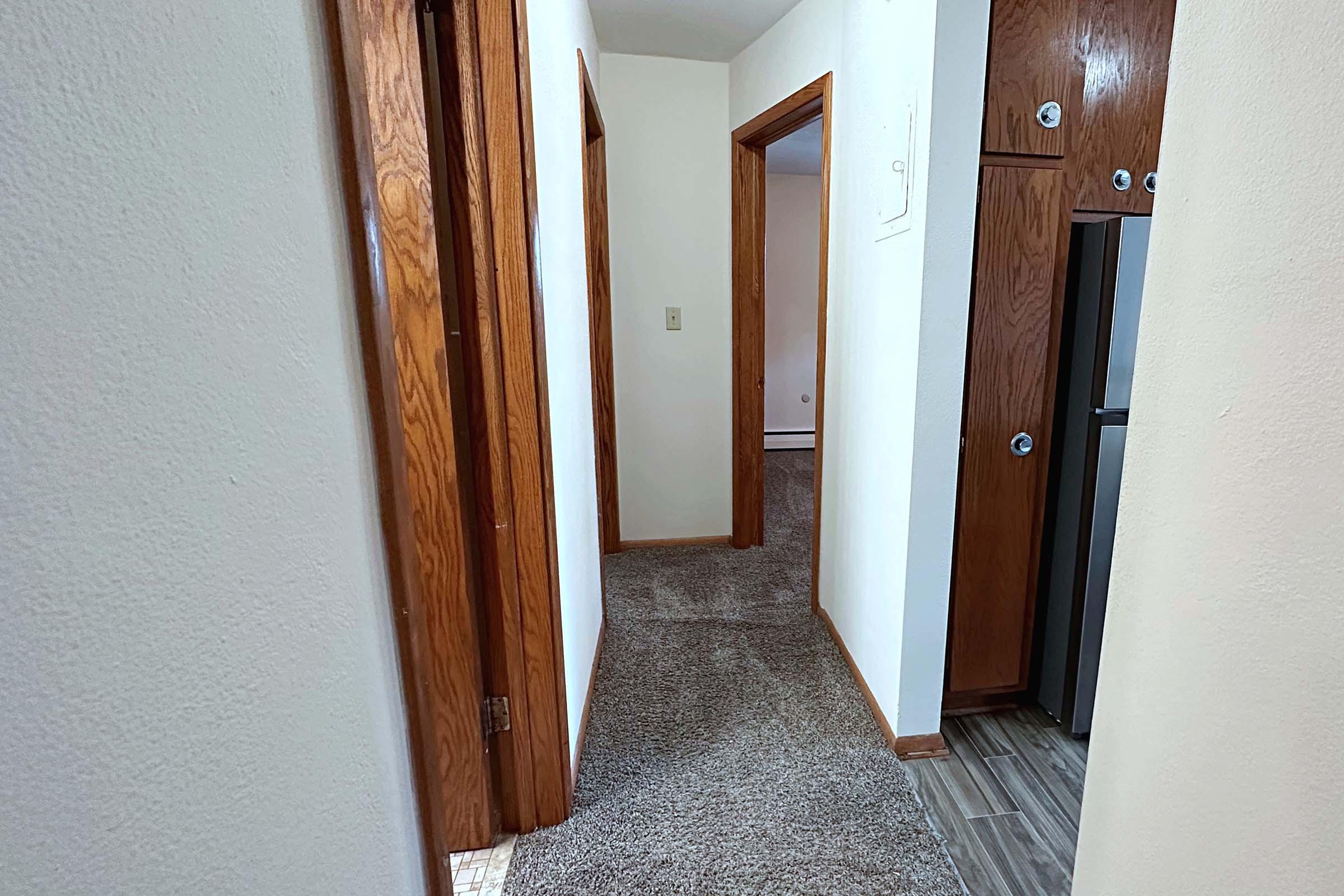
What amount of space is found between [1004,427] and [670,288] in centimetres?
179

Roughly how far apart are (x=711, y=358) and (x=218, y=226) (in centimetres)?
277

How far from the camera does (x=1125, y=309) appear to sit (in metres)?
1.50

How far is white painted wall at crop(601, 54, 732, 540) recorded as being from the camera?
2820 millimetres

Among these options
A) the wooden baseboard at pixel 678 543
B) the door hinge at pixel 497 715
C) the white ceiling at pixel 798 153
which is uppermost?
the white ceiling at pixel 798 153

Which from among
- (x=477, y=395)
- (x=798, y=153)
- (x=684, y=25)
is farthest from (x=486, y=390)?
(x=798, y=153)

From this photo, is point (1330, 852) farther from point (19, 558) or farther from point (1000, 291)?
point (1000, 291)

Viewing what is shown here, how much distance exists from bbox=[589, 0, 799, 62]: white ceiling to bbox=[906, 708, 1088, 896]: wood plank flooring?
265 cm

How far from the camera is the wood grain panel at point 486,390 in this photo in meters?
1.15

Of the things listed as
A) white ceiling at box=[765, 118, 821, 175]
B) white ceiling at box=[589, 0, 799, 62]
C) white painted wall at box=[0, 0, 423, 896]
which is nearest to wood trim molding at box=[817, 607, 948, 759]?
white painted wall at box=[0, 0, 423, 896]

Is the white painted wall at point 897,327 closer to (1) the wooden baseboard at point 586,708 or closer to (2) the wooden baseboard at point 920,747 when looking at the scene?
(2) the wooden baseboard at point 920,747

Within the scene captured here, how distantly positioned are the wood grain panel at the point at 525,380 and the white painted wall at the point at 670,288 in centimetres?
172

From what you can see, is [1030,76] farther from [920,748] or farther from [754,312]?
[920,748]

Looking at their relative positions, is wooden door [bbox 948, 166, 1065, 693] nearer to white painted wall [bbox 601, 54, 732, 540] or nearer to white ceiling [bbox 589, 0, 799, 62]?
white ceiling [bbox 589, 0, 799, 62]

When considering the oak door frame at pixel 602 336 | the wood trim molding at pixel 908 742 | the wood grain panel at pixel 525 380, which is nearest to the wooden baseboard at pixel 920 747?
the wood trim molding at pixel 908 742
